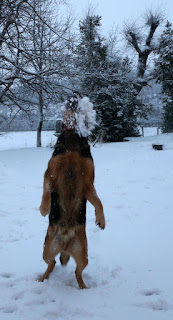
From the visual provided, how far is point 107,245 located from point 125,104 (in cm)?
1550

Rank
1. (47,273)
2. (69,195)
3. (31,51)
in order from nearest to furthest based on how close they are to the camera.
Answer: (69,195) → (47,273) → (31,51)

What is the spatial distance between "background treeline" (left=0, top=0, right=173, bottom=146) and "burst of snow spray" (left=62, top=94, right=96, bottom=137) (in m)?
5.46

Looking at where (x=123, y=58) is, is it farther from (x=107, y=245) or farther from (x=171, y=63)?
(x=107, y=245)

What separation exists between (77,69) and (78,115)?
9029 millimetres

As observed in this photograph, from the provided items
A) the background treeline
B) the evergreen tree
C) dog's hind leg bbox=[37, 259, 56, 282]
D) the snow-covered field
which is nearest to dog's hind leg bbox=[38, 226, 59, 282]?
dog's hind leg bbox=[37, 259, 56, 282]

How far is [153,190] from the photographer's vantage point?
6840 mm

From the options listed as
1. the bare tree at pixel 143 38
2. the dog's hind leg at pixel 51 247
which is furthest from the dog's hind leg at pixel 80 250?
the bare tree at pixel 143 38

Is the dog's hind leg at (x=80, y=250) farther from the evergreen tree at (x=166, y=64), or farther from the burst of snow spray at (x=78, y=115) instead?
the evergreen tree at (x=166, y=64)

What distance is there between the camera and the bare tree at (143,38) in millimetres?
23969

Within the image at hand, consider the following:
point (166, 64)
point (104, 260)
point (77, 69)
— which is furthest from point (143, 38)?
point (104, 260)

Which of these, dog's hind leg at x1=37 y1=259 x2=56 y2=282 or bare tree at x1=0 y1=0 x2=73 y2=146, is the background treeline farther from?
dog's hind leg at x1=37 y1=259 x2=56 y2=282

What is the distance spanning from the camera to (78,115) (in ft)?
8.91

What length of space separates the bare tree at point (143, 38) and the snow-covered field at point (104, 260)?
62.4 ft

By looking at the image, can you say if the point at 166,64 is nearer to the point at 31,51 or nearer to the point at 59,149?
the point at 31,51
